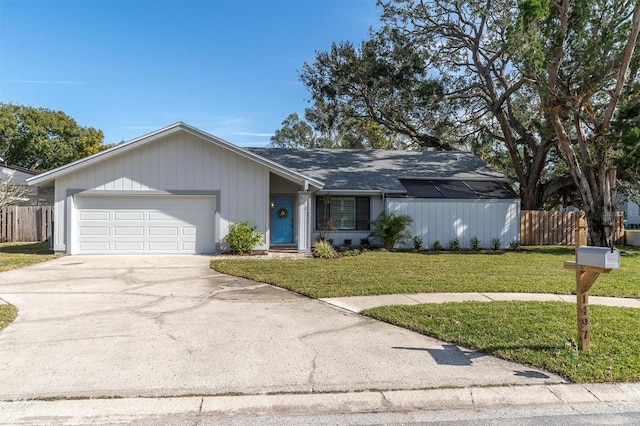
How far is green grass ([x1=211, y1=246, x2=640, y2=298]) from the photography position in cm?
835

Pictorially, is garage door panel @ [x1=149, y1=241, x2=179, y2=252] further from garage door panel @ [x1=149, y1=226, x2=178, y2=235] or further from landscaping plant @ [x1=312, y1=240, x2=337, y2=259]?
landscaping plant @ [x1=312, y1=240, x2=337, y2=259]

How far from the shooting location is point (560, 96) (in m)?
14.6

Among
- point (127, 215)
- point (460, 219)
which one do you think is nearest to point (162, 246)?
point (127, 215)

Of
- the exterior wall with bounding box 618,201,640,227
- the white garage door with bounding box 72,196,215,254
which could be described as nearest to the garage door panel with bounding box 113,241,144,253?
the white garage door with bounding box 72,196,215,254

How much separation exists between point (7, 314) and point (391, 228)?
12.5 m

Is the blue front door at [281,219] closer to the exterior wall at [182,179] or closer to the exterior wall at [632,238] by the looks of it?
the exterior wall at [182,179]

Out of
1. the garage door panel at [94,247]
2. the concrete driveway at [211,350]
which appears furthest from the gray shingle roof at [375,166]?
the concrete driveway at [211,350]

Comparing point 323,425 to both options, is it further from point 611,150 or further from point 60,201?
point 611,150

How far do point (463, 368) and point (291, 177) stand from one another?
11.3 meters

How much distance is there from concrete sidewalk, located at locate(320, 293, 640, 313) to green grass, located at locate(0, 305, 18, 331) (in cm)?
479

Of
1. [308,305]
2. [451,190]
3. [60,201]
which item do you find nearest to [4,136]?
[60,201]

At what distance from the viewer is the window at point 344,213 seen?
17.6m

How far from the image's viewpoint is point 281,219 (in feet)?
57.9

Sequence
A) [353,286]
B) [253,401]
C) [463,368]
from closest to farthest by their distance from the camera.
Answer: [253,401] < [463,368] < [353,286]
